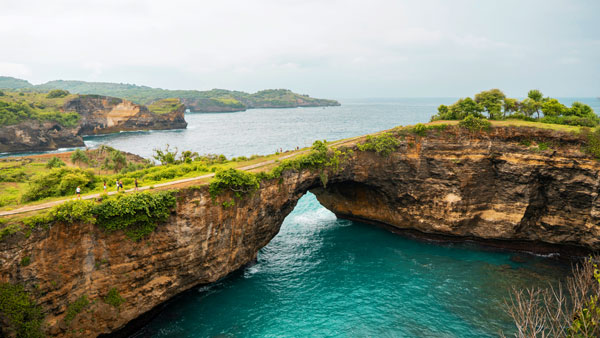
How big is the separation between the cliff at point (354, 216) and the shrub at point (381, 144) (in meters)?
0.67

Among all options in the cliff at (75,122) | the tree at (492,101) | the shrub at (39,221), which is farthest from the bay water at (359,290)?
the cliff at (75,122)

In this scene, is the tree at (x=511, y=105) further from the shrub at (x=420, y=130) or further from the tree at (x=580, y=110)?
the shrub at (x=420, y=130)

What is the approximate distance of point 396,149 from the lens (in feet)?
119

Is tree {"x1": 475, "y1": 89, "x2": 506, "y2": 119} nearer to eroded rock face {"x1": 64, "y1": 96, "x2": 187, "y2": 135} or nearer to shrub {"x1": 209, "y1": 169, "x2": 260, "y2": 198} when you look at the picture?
shrub {"x1": 209, "y1": 169, "x2": 260, "y2": 198}

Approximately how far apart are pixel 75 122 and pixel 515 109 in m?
134

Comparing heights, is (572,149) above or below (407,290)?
above

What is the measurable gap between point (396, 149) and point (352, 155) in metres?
5.66

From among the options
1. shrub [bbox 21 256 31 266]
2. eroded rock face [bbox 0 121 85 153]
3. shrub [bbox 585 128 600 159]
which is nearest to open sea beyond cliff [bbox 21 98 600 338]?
shrub [bbox 21 256 31 266]

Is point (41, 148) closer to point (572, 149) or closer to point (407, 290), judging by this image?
point (407, 290)

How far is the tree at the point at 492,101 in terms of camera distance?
127ft

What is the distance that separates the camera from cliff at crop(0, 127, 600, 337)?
20.2 metres

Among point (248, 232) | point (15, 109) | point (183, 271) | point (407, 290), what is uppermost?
point (15, 109)

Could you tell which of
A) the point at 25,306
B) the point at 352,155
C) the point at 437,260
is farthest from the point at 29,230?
the point at 437,260

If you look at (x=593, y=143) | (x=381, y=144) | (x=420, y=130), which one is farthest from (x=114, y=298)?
(x=593, y=143)
